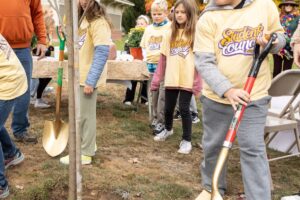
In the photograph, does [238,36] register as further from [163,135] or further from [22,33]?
[163,135]

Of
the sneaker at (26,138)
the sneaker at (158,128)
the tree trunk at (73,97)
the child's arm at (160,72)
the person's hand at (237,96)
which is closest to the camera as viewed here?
the person's hand at (237,96)

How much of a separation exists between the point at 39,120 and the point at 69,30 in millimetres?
3214

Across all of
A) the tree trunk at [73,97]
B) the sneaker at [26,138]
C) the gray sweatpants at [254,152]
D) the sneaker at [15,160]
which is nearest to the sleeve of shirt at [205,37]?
the gray sweatpants at [254,152]

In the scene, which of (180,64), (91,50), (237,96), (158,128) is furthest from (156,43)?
(237,96)

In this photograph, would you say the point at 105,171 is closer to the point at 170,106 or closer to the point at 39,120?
the point at 170,106

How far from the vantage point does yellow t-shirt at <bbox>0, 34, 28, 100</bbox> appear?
9.24 feet

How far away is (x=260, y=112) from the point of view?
258 cm

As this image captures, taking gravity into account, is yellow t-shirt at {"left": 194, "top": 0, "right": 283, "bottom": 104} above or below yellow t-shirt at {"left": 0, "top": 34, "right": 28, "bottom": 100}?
above

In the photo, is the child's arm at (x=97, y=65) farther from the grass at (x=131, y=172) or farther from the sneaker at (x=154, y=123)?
the sneaker at (x=154, y=123)

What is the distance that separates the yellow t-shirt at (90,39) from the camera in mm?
3512

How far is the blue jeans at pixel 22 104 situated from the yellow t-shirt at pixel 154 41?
69.7 inches

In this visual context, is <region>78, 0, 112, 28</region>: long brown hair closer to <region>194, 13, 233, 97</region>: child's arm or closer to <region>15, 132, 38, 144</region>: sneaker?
<region>194, 13, 233, 97</region>: child's arm

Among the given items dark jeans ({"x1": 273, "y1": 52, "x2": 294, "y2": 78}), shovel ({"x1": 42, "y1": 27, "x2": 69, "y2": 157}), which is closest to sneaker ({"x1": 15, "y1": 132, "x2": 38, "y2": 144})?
shovel ({"x1": 42, "y1": 27, "x2": 69, "y2": 157})

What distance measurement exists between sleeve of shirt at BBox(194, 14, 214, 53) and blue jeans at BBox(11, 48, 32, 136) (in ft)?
6.48
